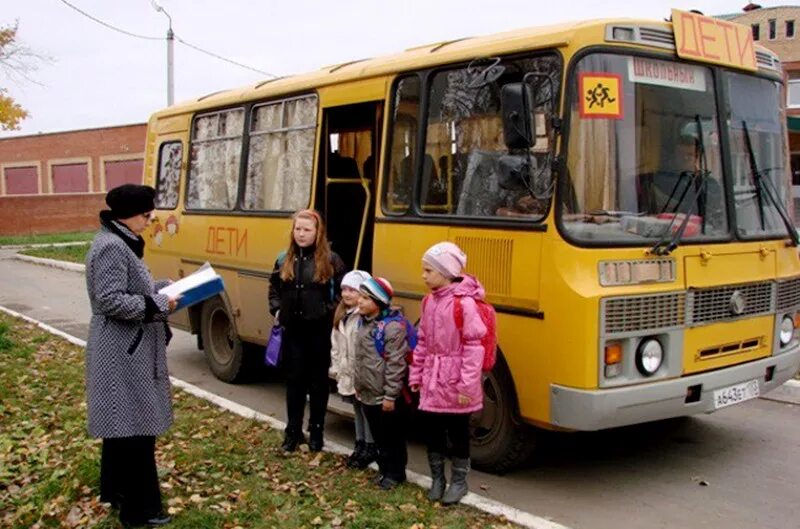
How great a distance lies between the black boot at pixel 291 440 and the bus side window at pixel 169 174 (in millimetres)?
4212

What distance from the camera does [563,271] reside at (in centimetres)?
511

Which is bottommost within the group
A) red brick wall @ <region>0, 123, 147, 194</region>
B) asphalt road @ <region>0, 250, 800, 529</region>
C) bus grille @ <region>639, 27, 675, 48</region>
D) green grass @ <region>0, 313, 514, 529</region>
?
asphalt road @ <region>0, 250, 800, 529</region>

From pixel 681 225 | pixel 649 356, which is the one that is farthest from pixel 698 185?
pixel 649 356

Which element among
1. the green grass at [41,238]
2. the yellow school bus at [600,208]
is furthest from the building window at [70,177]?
the yellow school bus at [600,208]

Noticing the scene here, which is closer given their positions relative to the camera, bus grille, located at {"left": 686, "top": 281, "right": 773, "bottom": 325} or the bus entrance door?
bus grille, located at {"left": 686, "top": 281, "right": 773, "bottom": 325}

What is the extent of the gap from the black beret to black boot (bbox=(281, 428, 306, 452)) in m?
2.31

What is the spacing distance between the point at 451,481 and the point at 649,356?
144 centimetres

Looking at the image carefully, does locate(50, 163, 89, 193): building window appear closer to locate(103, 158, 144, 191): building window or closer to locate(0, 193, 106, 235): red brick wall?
locate(103, 158, 144, 191): building window

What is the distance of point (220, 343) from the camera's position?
930cm

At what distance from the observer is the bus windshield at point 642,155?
16.9 feet

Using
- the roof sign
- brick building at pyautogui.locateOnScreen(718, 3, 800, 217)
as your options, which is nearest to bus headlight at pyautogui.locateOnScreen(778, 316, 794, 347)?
the roof sign

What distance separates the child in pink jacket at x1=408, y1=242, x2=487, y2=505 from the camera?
4.97 metres

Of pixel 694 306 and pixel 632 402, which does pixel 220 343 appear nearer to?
pixel 632 402

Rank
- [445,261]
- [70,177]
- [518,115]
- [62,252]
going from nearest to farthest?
[445,261] < [518,115] < [62,252] < [70,177]
